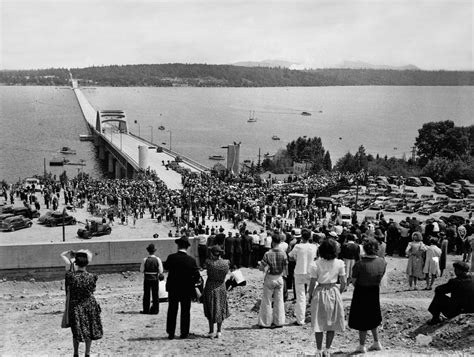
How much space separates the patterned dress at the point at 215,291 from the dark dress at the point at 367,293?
4.57 feet

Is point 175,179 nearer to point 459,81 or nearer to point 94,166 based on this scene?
point 94,166

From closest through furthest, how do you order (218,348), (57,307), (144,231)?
(218,348)
(57,307)
(144,231)

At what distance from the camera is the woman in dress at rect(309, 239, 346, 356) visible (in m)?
5.50

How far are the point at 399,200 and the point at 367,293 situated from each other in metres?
27.2

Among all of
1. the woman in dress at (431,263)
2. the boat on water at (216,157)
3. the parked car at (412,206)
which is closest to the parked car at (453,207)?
the parked car at (412,206)

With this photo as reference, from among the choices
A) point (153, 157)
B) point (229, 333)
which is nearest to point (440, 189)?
point (153, 157)

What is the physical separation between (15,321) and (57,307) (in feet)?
3.30

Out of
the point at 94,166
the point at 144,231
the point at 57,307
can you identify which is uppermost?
the point at 57,307

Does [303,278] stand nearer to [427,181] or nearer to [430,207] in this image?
[430,207]

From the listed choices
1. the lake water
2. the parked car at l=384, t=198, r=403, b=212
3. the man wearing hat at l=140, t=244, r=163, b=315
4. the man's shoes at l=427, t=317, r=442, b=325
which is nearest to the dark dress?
the man's shoes at l=427, t=317, r=442, b=325

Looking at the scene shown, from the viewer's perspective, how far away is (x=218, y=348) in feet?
20.0

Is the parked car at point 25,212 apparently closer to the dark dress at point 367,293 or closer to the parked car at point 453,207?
the dark dress at point 367,293

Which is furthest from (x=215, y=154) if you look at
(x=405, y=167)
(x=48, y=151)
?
(x=405, y=167)

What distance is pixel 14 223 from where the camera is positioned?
20.1 metres
